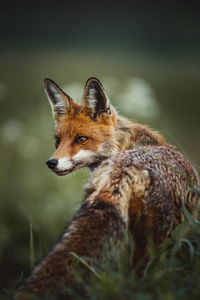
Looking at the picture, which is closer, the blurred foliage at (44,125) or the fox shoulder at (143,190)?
the fox shoulder at (143,190)

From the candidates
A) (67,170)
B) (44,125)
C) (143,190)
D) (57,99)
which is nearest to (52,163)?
(67,170)

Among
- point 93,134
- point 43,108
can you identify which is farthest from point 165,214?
point 43,108

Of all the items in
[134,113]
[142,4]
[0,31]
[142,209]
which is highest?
[142,4]

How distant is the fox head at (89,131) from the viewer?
11.3 ft

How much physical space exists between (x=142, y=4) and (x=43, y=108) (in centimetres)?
253

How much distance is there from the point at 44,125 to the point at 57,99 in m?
1.78

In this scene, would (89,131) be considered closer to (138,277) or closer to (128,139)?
(128,139)

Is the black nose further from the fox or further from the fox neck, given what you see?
the fox neck

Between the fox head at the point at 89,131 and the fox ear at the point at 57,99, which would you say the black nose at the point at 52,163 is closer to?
the fox head at the point at 89,131

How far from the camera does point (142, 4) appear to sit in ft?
20.4

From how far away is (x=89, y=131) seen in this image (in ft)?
11.7

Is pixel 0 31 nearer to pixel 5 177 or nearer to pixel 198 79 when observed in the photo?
pixel 5 177

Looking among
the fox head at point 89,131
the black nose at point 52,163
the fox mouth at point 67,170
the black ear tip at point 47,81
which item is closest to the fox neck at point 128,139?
the fox head at point 89,131

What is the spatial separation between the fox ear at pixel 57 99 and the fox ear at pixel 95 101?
0.87ft
